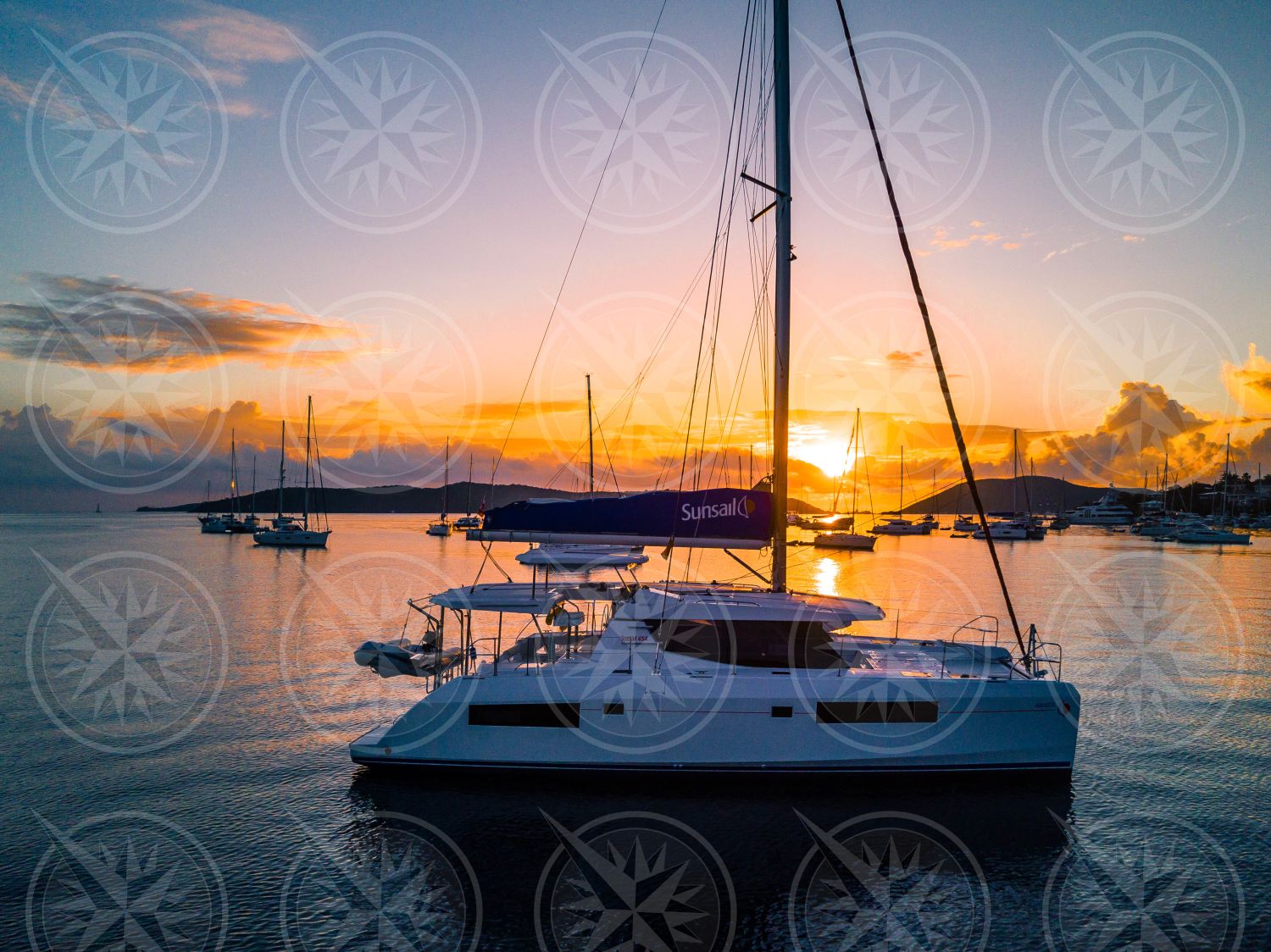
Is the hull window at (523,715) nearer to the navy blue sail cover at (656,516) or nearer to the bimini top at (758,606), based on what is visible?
the bimini top at (758,606)

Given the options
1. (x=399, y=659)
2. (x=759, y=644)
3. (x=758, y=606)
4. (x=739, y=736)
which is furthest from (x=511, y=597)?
(x=739, y=736)

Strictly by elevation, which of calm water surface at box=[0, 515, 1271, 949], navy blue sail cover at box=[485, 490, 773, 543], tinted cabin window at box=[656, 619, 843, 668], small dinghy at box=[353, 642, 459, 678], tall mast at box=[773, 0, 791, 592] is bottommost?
calm water surface at box=[0, 515, 1271, 949]

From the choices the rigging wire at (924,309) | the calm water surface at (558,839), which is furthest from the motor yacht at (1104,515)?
the rigging wire at (924,309)

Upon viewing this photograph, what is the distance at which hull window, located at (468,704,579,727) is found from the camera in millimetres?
13516

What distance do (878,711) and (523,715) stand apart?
21.5 feet

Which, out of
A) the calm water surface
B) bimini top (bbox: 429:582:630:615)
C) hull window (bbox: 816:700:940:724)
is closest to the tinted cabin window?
hull window (bbox: 816:700:940:724)

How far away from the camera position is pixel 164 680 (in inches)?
883

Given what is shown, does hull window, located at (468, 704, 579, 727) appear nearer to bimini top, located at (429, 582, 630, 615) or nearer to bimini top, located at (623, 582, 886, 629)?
bimini top, located at (429, 582, 630, 615)

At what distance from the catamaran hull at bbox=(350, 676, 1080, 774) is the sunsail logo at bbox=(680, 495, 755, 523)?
348 cm

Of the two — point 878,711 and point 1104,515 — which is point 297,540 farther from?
point 1104,515

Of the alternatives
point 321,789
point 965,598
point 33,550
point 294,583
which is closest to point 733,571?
point 965,598

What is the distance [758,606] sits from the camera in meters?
14.4

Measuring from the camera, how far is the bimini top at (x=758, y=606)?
46.4 ft

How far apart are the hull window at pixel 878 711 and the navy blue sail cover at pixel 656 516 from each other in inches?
138
